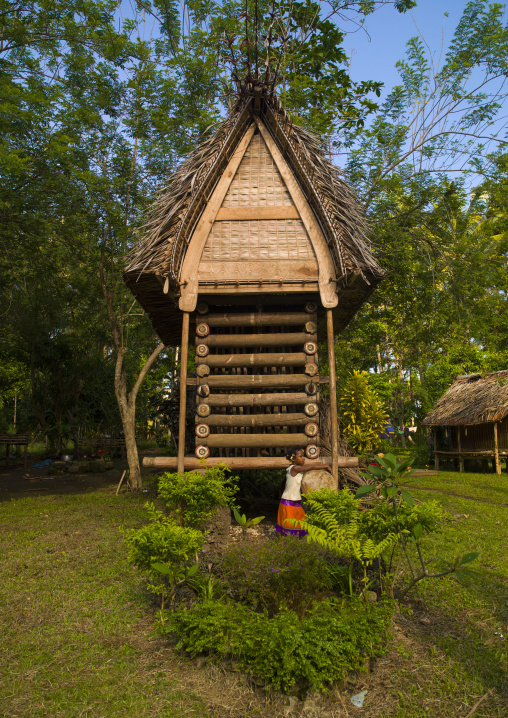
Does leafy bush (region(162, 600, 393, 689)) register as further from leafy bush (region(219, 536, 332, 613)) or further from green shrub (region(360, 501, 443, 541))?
green shrub (region(360, 501, 443, 541))

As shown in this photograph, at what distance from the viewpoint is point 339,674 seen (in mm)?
3615

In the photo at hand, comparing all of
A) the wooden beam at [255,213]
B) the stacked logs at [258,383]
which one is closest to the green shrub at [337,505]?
the stacked logs at [258,383]

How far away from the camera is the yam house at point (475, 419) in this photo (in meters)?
18.9

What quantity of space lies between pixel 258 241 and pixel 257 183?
107cm

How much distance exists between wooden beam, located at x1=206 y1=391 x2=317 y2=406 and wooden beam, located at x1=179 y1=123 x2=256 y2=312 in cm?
142

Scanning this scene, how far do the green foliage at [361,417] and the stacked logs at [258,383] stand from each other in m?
7.06

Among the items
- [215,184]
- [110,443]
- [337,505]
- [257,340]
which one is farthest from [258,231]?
[110,443]

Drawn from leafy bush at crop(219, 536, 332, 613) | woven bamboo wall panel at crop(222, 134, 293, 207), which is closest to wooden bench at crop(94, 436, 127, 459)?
woven bamboo wall panel at crop(222, 134, 293, 207)

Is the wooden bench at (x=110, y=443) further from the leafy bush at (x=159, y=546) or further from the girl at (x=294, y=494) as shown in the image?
the leafy bush at (x=159, y=546)

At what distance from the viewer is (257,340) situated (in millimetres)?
8062

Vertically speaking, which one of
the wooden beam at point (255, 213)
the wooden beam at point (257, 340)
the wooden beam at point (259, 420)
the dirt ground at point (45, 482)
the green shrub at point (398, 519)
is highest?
the wooden beam at point (255, 213)

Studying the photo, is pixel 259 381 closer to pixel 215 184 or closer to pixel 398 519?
pixel 215 184

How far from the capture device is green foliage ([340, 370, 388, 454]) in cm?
1500

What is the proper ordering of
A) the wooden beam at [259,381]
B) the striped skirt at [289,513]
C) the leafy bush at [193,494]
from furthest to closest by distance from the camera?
the wooden beam at [259,381], the striped skirt at [289,513], the leafy bush at [193,494]
